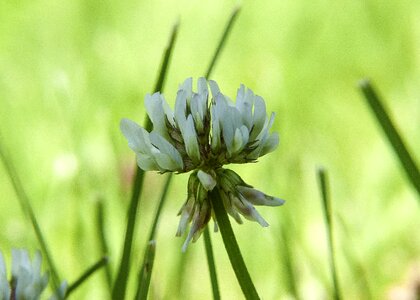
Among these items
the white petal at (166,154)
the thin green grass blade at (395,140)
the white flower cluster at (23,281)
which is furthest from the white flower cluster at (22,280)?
the thin green grass blade at (395,140)

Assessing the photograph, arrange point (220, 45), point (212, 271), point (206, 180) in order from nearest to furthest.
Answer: point (206, 180)
point (212, 271)
point (220, 45)

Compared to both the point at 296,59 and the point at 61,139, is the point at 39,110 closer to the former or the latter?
the point at 61,139

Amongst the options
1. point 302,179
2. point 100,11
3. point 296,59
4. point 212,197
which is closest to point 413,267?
point 302,179

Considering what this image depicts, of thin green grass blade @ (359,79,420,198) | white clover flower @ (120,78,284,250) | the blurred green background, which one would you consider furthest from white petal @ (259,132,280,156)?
the blurred green background

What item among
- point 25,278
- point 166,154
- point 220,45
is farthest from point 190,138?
point 220,45

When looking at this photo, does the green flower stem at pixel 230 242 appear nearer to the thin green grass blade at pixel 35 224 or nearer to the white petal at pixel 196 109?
the white petal at pixel 196 109

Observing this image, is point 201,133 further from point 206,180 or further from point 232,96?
point 232,96

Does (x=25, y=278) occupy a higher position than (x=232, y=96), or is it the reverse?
(x=232, y=96)
